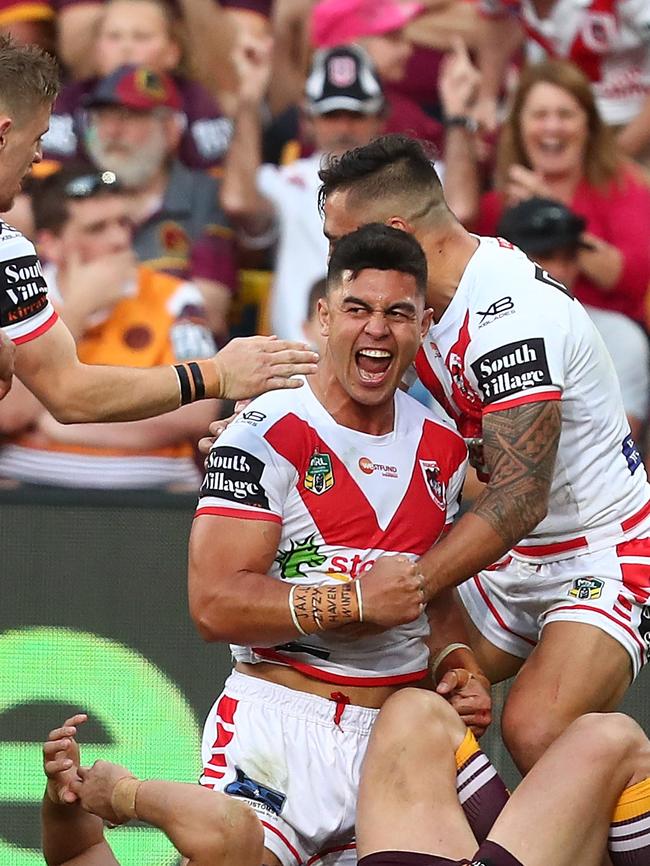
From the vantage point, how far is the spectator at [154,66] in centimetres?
771

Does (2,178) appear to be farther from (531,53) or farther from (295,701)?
(531,53)

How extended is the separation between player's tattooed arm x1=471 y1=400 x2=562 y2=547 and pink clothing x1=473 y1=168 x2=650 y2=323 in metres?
2.77

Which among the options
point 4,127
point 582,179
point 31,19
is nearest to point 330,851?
point 4,127

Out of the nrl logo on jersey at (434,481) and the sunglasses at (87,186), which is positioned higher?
the sunglasses at (87,186)

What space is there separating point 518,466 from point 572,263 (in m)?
2.72

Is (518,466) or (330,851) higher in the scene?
(518,466)

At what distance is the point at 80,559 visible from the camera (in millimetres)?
5348

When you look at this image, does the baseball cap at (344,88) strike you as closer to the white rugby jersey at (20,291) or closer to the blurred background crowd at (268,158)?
the blurred background crowd at (268,158)

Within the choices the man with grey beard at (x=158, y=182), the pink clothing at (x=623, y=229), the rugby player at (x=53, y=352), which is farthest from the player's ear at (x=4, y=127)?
the pink clothing at (x=623, y=229)

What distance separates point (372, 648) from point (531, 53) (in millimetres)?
4348

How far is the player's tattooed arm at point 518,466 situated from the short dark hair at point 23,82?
146 cm

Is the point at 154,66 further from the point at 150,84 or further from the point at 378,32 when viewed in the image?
the point at 378,32

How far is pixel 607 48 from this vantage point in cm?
759

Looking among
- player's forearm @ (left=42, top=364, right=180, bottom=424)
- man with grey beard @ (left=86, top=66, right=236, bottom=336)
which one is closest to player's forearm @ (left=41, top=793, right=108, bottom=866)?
player's forearm @ (left=42, top=364, right=180, bottom=424)
